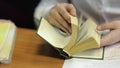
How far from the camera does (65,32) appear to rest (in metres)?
0.87

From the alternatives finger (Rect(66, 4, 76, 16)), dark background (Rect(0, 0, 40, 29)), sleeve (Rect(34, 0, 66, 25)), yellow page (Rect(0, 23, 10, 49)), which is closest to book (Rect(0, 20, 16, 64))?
yellow page (Rect(0, 23, 10, 49))

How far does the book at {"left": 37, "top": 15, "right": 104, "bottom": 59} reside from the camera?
787mm

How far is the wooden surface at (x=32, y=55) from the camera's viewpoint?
83 cm

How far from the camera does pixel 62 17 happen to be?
2.88 feet

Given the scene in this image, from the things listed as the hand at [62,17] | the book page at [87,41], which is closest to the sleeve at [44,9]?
the hand at [62,17]

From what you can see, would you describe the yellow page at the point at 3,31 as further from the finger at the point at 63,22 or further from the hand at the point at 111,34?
the hand at the point at 111,34

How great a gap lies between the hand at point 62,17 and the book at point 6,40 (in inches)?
5.9

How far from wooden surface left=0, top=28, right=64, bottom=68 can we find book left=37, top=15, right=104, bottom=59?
5 cm

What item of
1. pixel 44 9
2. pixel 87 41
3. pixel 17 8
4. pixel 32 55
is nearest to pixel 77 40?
pixel 87 41

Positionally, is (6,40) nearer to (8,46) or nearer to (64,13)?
(8,46)

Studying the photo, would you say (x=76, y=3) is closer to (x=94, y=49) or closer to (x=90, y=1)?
(x=90, y=1)

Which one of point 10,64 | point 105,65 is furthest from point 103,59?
point 10,64

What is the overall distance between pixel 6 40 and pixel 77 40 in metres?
0.25

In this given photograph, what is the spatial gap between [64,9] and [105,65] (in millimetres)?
233
